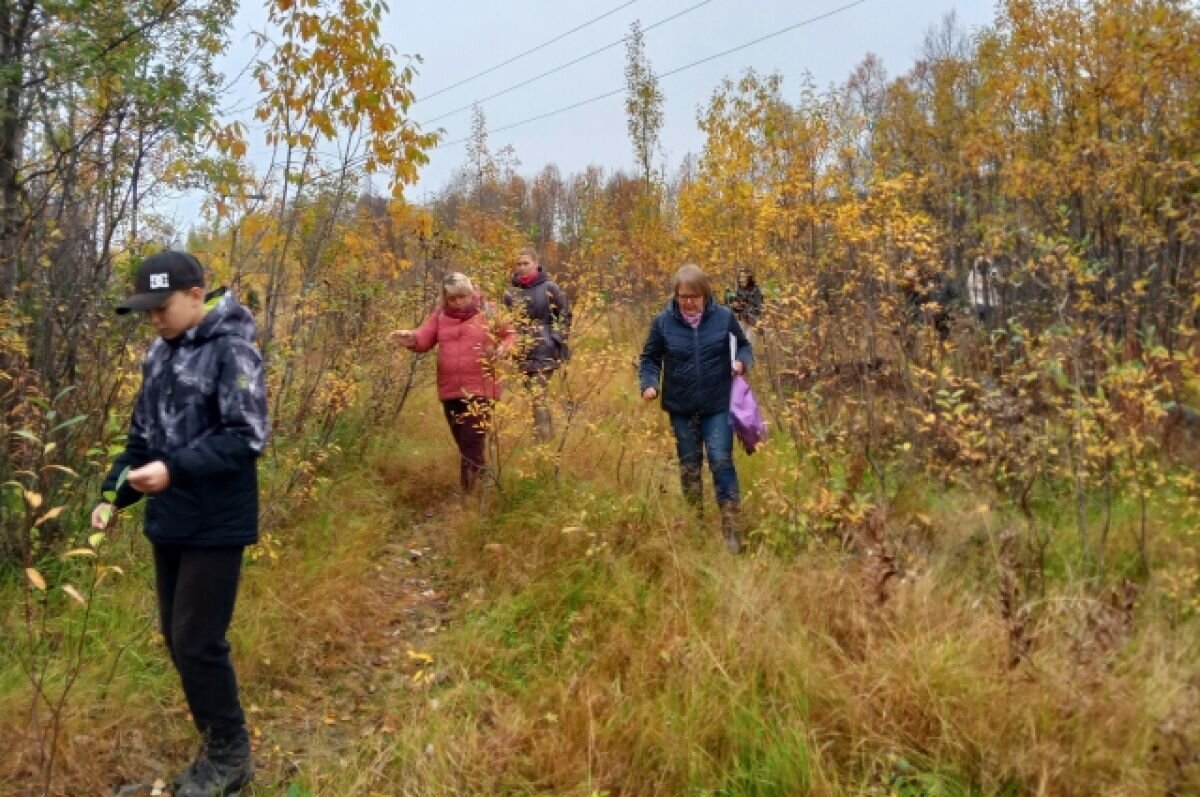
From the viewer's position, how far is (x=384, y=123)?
3.96m

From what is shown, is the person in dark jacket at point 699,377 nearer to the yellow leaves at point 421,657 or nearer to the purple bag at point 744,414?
the purple bag at point 744,414

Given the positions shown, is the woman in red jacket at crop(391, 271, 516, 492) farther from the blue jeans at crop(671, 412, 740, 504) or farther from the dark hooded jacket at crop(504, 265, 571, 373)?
the blue jeans at crop(671, 412, 740, 504)

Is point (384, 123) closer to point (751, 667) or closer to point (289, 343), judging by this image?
point (289, 343)

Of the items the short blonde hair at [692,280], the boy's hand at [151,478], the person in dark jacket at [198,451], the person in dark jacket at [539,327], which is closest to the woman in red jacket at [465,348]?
the person in dark jacket at [539,327]

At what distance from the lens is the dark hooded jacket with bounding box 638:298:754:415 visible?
4168 mm

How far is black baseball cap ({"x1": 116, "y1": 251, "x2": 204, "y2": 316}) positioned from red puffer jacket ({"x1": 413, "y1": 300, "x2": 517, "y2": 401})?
2476 mm

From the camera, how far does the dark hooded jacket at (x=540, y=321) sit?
5.14 meters

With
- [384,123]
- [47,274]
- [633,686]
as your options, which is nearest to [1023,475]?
[633,686]

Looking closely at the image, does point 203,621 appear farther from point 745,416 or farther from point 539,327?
point 539,327

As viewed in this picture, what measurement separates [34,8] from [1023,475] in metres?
5.13

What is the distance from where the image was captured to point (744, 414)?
13.8 feet

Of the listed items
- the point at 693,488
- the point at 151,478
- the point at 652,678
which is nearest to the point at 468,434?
the point at 693,488

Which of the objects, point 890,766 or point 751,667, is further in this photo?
point 751,667

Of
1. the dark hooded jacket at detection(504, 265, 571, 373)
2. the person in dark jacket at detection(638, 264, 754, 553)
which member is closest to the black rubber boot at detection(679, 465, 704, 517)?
the person in dark jacket at detection(638, 264, 754, 553)
